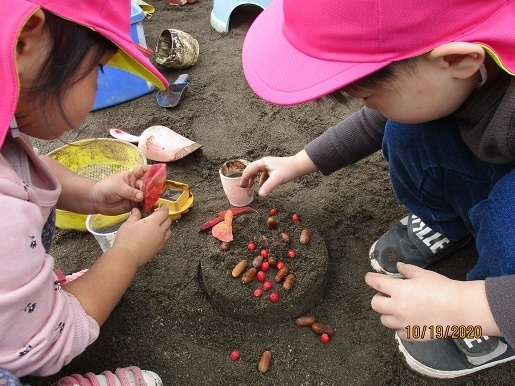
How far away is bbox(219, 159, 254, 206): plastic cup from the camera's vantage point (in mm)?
1813

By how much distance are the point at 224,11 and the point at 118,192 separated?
212 cm

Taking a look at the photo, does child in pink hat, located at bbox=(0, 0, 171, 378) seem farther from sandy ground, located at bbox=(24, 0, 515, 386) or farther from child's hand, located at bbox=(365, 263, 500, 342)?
Answer: child's hand, located at bbox=(365, 263, 500, 342)

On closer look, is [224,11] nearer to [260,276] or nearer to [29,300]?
[260,276]

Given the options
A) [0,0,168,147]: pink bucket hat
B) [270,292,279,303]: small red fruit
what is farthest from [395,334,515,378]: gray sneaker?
[0,0,168,147]: pink bucket hat

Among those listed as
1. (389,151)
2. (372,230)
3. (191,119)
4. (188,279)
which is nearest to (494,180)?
(389,151)

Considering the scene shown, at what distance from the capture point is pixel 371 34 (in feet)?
2.92

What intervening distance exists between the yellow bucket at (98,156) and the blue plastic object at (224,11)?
1.61 metres

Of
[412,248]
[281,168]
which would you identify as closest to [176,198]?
[281,168]

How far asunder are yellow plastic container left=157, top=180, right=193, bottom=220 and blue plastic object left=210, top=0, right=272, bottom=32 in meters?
1.72

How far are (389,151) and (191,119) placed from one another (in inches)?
50.0

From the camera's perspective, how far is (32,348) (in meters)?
0.98

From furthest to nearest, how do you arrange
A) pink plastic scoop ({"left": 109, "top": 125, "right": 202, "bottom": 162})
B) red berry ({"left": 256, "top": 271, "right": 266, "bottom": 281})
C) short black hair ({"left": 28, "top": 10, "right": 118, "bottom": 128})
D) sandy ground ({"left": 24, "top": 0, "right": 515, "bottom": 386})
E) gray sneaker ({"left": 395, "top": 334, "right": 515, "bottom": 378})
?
1. pink plastic scoop ({"left": 109, "top": 125, "right": 202, "bottom": 162})
2. red berry ({"left": 256, "top": 271, "right": 266, "bottom": 281})
3. sandy ground ({"left": 24, "top": 0, "right": 515, "bottom": 386})
4. gray sneaker ({"left": 395, "top": 334, "right": 515, "bottom": 378})
5. short black hair ({"left": 28, "top": 10, "right": 118, "bottom": 128})

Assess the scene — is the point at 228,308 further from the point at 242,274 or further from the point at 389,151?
the point at 389,151
